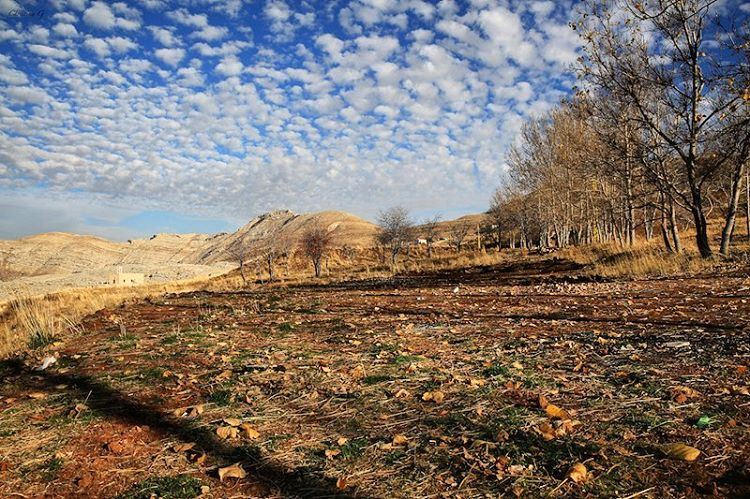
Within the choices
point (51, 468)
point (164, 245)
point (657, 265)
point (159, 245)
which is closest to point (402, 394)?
point (51, 468)

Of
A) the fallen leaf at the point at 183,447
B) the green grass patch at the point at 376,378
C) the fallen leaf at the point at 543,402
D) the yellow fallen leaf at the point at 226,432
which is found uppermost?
the fallen leaf at the point at 543,402

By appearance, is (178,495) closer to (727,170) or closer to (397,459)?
(397,459)

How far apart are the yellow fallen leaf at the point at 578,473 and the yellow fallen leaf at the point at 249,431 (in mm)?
1959

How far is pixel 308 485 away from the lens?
2389 millimetres

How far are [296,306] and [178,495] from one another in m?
8.40

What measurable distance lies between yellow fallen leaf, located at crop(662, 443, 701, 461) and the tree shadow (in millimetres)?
1665

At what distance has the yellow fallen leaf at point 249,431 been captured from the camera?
3.02m

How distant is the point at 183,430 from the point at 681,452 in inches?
123

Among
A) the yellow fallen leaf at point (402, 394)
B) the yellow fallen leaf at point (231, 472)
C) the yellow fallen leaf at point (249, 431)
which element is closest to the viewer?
the yellow fallen leaf at point (231, 472)

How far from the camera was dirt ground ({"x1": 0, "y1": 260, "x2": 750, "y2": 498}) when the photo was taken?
2371 mm

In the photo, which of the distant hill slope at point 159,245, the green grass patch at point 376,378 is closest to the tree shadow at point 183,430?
the green grass patch at point 376,378

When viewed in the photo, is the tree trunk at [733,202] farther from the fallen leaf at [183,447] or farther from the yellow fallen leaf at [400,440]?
the fallen leaf at [183,447]

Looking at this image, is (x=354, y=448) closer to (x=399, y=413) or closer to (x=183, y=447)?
(x=399, y=413)

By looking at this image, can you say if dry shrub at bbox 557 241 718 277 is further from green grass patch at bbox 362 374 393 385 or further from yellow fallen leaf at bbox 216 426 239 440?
yellow fallen leaf at bbox 216 426 239 440
